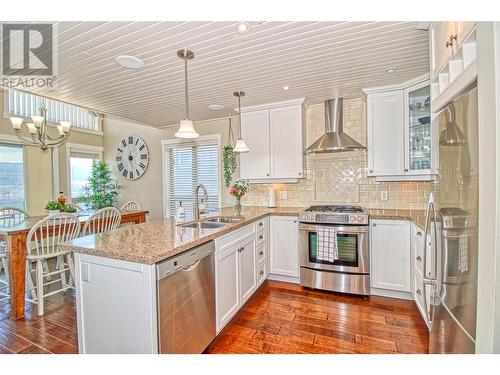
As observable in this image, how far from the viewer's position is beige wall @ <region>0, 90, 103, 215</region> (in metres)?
3.93

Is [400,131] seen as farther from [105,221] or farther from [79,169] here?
[79,169]

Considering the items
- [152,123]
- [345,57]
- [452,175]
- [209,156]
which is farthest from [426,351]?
[152,123]

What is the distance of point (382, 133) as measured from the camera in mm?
2965

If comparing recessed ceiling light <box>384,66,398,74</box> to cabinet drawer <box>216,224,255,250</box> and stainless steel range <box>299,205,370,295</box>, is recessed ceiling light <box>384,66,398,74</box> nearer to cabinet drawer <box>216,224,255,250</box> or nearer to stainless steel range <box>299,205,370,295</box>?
stainless steel range <box>299,205,370,295</box>

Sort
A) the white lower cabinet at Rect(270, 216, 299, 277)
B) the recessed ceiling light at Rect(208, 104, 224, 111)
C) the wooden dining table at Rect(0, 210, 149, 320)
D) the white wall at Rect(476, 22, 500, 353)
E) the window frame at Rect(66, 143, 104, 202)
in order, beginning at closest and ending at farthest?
the white wall at Rect(476, 22, 500, 353), the wooden dining table at Rect(0, 210, 149, 320), the white lower cabinet at Rect(270, 216, 299, 277), the recessed ceiling light at Rect(208, 104, 224, 111), the window frame at Rect(66, 143, 104, 202)

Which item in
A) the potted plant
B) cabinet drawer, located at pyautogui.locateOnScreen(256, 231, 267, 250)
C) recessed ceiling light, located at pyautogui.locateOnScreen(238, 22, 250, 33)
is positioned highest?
recessed ceiling light, located at pyautogui.locateOnScreen(238, 22, 250, 33)

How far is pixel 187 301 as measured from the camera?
1573 mm

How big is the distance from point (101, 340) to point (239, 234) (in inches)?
51.2

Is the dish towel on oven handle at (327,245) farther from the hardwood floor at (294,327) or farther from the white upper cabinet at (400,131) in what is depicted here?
the white upper cabinet at (400,131)

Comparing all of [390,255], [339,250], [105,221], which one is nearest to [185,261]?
[339,250]

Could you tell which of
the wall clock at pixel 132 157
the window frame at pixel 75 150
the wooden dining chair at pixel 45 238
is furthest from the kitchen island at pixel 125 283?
the window frame at pixel 75 150

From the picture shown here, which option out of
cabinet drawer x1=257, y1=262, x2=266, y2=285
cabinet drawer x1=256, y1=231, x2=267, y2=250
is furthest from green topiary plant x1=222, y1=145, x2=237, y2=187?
cabinet drawer x1=257, y1=262, x2=266, y2=285

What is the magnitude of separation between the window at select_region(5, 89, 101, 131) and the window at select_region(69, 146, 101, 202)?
0.57m

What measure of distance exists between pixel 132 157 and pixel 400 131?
4.94 m
